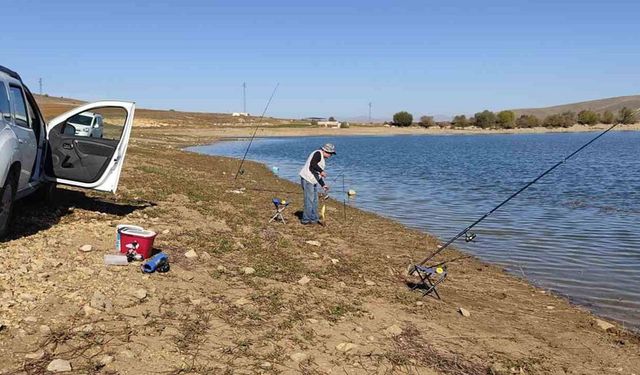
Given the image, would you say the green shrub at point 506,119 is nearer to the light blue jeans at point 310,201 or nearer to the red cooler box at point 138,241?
the light blue jeans at point 310,201

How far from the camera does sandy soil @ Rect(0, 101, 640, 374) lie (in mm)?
4945

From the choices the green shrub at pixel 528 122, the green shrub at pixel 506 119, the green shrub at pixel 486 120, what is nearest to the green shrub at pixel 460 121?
the green shrub at pixel 486 120

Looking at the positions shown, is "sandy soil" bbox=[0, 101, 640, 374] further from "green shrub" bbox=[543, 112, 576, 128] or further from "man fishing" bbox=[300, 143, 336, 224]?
"green shrub" bbox=[543, 112, 576, 128]

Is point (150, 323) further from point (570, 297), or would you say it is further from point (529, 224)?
point (529, 224)

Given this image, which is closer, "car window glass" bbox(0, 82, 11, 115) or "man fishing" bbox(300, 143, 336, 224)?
"car window glass" bbox(0, 82, 11, 115)

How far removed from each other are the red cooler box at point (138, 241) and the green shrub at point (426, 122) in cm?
14478

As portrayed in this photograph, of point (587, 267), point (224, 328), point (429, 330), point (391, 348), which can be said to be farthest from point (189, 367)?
point (587, 267)

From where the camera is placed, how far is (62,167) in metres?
8.84

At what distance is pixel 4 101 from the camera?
24.0 feet

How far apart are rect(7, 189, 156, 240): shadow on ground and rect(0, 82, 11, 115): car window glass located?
5.43 ft

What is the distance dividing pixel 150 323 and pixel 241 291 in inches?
61.0

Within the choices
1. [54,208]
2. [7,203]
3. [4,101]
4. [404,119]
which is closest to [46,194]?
[54,208]

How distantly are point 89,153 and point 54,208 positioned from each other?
1.29 metres

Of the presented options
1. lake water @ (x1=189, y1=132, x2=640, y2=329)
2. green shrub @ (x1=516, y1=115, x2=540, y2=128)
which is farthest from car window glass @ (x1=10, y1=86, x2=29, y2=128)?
green shrub @ (x1=516, y1=115, x2=540, y2=128)
